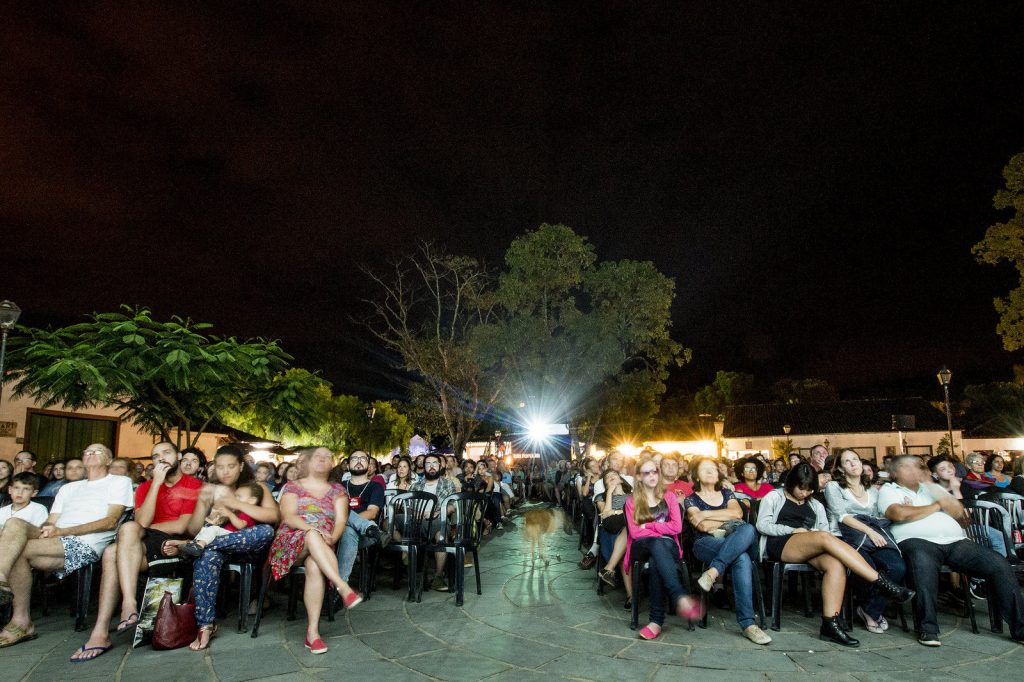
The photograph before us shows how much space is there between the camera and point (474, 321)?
23016 millimetres

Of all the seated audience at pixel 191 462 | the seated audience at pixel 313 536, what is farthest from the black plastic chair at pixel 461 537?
the seated audience at pixel 191 462

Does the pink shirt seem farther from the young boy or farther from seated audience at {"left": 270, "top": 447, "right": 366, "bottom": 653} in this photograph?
the young boy

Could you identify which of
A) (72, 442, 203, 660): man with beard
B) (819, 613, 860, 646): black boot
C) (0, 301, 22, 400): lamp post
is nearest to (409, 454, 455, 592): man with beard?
(72, 442, 203, 660): man with beard

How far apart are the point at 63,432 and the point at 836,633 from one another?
16028mm

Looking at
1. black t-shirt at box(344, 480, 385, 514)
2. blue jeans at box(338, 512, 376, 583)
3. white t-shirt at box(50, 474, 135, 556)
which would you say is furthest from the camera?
black t-shirt at box(344, 480, 385, 514)

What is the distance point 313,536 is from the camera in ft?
13.8

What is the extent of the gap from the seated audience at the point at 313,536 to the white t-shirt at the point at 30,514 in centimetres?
→ 200

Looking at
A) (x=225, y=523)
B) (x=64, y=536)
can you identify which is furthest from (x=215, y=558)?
(x=64, y=536)

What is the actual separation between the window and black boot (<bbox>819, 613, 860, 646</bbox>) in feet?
45.6

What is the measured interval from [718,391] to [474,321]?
41285mm

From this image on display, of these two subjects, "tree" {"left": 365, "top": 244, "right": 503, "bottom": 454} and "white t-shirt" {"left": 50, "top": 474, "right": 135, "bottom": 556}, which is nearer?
"white t-shirt" {"left": 50, "top": 474, "right": 135, "bottom": 556}

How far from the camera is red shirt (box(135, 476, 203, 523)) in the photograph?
4.66 meters

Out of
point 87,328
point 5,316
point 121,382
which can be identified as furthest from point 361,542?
point 5,316

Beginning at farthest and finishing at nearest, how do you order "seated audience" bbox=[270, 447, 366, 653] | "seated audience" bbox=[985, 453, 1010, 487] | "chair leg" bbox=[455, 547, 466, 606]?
"seated audience" bbox=[985, 453, 1010, 487], "chair leg" bbox=[455, 547, 466, 606], "seated audience" bbox=[270, 447, 366, 653]
